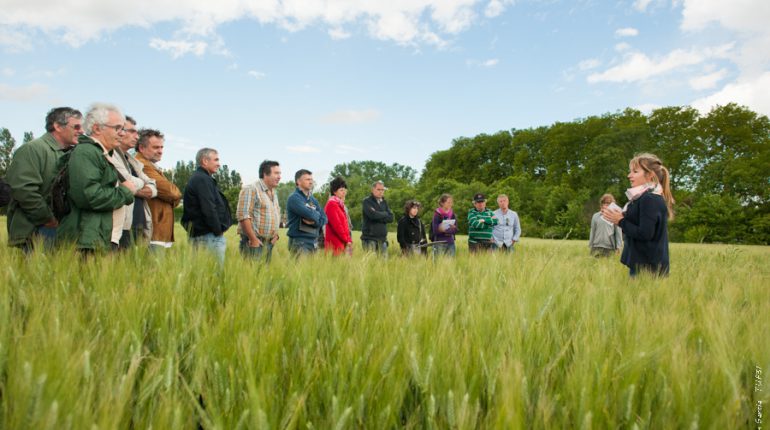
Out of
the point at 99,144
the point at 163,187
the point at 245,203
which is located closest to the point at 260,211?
the point at 245,203

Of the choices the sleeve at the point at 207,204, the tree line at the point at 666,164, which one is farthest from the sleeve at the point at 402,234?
the tree line at the point at 666,164

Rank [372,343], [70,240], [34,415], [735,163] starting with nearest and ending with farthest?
[34,415], [372,343], [70,240], [735,163]

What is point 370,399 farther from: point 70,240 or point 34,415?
point 70,240

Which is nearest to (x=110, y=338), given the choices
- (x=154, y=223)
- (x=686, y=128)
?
(x=154, y=223)

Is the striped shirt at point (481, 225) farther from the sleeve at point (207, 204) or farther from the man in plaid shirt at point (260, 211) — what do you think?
the sleeve at point (207, 204)

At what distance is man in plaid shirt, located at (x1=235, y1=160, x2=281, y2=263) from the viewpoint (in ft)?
20.5

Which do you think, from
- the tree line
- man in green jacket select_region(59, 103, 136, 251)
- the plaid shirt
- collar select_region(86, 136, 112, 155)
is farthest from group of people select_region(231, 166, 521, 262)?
the tree line

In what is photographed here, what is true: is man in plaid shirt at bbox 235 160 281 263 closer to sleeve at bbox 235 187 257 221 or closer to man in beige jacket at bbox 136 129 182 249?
sleeve at bbox 235 187 257 221

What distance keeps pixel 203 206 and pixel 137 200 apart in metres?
0.82

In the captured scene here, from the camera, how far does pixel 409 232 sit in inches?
372

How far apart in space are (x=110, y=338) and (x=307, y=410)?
0.71 meters

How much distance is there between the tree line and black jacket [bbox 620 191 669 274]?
2057cm

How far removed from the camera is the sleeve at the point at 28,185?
12.0ft

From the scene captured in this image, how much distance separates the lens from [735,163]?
38.2 metres
